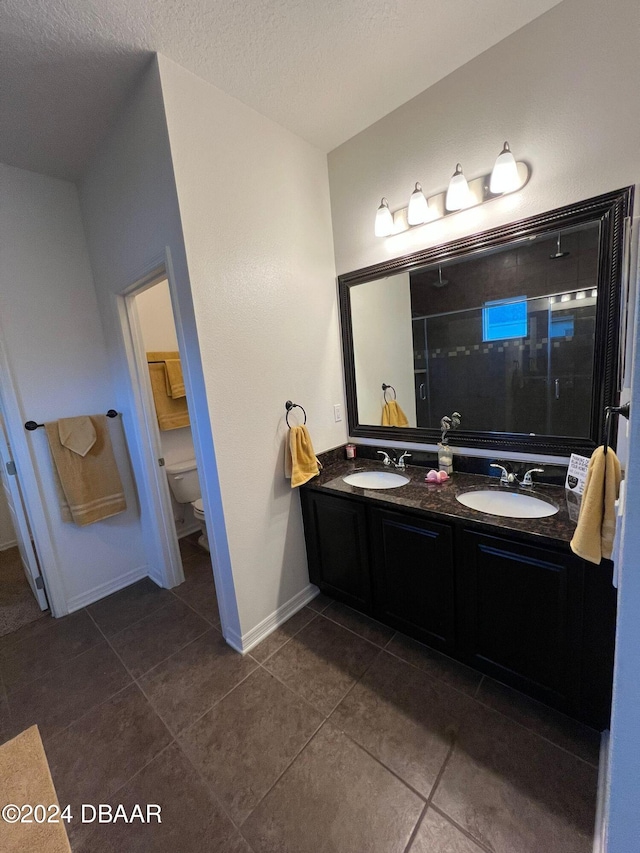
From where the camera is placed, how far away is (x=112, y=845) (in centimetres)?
111

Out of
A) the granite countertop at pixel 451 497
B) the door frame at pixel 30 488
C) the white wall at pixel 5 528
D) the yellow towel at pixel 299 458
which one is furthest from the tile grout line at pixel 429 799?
the white wall at pixel 5 528

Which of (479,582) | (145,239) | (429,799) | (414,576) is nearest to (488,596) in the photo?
(479,582)

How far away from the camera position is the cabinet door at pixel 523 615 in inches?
48.7

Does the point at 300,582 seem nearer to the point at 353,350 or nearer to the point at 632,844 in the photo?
the point at 353,350

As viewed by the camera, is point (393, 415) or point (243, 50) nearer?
point (243, 50)

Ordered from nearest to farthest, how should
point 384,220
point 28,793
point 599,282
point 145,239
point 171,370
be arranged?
1. point 28,793
2. point 599,282
3. point 145,239
4. point 384,220
5. point 171,370

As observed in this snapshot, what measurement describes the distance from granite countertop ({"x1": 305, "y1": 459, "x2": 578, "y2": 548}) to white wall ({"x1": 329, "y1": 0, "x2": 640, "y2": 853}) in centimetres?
125

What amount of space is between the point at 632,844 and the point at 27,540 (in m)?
2.89

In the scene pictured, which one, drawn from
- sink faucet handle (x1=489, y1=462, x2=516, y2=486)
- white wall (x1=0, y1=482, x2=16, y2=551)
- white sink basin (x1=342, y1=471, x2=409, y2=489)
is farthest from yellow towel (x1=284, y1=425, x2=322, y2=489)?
white wall (x1=0, y1=482, x2=16, y2=551)

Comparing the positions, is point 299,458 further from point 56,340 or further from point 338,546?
point 56,340

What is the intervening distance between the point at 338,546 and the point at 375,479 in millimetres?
447

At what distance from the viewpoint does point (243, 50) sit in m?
1.40

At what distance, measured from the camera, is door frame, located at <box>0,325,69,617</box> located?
6.54ft

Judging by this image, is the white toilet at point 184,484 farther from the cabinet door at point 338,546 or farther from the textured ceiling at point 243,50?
the textured ceiling at point 243,50
